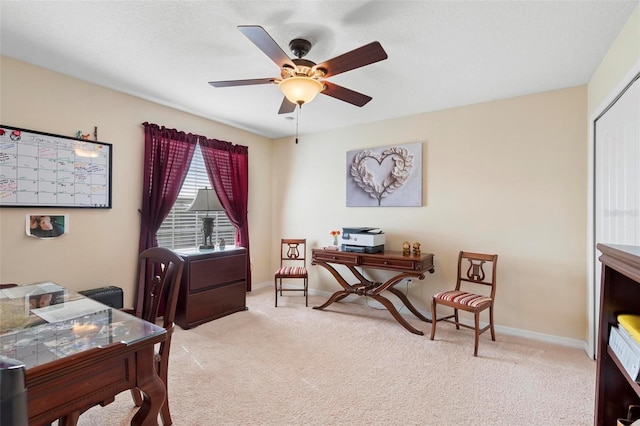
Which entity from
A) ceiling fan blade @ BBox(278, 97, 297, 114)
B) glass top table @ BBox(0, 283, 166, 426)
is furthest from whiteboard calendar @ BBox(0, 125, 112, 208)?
ceiling fan blade @ BBox(278, 97, 297, 114)

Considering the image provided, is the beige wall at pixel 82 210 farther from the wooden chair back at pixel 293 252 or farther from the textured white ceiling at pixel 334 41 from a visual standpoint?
the wooden chair back at pixel 293 252

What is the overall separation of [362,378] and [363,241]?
5.18 ft

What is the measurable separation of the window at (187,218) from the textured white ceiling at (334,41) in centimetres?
100

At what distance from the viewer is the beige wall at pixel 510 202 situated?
2840 millimetres

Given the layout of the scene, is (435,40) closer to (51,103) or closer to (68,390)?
(68,390)

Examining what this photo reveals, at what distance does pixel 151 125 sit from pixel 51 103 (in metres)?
0.83

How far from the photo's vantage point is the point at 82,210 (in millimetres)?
2836

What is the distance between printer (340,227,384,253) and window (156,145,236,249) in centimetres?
187

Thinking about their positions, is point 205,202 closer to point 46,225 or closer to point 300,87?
point 46,225

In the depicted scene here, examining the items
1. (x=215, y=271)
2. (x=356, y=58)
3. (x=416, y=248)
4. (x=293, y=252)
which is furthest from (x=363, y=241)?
(x=356, y=58)

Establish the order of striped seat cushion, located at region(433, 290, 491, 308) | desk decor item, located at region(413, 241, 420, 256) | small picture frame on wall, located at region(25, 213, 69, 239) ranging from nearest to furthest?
small picture frame on wall, located at region(25, 213, 69, 239) < striped seat cushion, located at region(433, 290, 491, 308) < desk decor item, located at region(413, 241, 420, 256)

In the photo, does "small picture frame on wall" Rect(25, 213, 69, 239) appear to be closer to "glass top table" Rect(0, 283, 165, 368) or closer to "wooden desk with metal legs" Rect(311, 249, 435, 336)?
"glass top table" Rect(0, 283, 165, 368)

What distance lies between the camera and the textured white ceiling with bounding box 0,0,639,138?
71.1 inches

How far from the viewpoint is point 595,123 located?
258cm
